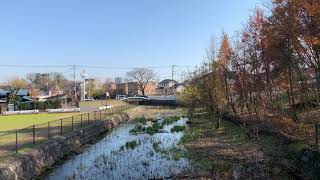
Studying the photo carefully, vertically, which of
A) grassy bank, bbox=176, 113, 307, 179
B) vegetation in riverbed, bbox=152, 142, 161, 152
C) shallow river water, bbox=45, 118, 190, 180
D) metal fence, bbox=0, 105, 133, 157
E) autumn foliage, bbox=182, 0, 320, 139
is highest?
autumn foliage, bbox=182, 0, 320, 139

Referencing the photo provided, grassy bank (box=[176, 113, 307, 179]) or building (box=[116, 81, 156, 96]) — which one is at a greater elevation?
building (box=[116, 81, 156, 96])

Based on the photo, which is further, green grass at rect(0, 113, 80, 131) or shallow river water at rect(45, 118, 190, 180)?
green grass at rect(0, 113, 80, 131)

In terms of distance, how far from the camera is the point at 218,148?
874 inches

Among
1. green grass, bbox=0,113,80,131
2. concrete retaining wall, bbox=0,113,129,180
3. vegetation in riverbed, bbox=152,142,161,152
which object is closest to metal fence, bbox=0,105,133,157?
concrete retaining wall, bbox=0,113,129,180

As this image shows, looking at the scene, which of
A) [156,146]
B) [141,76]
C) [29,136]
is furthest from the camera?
[141,76]

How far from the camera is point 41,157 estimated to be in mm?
20078

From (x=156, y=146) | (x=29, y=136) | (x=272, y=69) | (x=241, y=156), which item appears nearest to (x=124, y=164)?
(x=241, y=156)

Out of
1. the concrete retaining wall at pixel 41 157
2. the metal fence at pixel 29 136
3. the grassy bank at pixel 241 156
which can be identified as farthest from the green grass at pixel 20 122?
the grassy bank at pixel 241 156

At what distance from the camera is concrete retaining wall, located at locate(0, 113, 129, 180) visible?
16219mm

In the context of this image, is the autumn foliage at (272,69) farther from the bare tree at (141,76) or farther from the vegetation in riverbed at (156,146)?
the bare tree at (141,76)

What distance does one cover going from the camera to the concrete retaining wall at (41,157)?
53.2ft

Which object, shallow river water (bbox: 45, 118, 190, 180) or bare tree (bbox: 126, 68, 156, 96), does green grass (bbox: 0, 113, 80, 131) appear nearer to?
shallow river water (bbox: 45, 118, 190, 180)

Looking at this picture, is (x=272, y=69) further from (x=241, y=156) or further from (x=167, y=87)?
(x=167, y=87)

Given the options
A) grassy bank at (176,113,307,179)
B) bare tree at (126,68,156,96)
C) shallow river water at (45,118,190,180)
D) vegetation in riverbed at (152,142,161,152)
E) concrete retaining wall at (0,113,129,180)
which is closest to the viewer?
grassy bank at (176,113,307,179)
